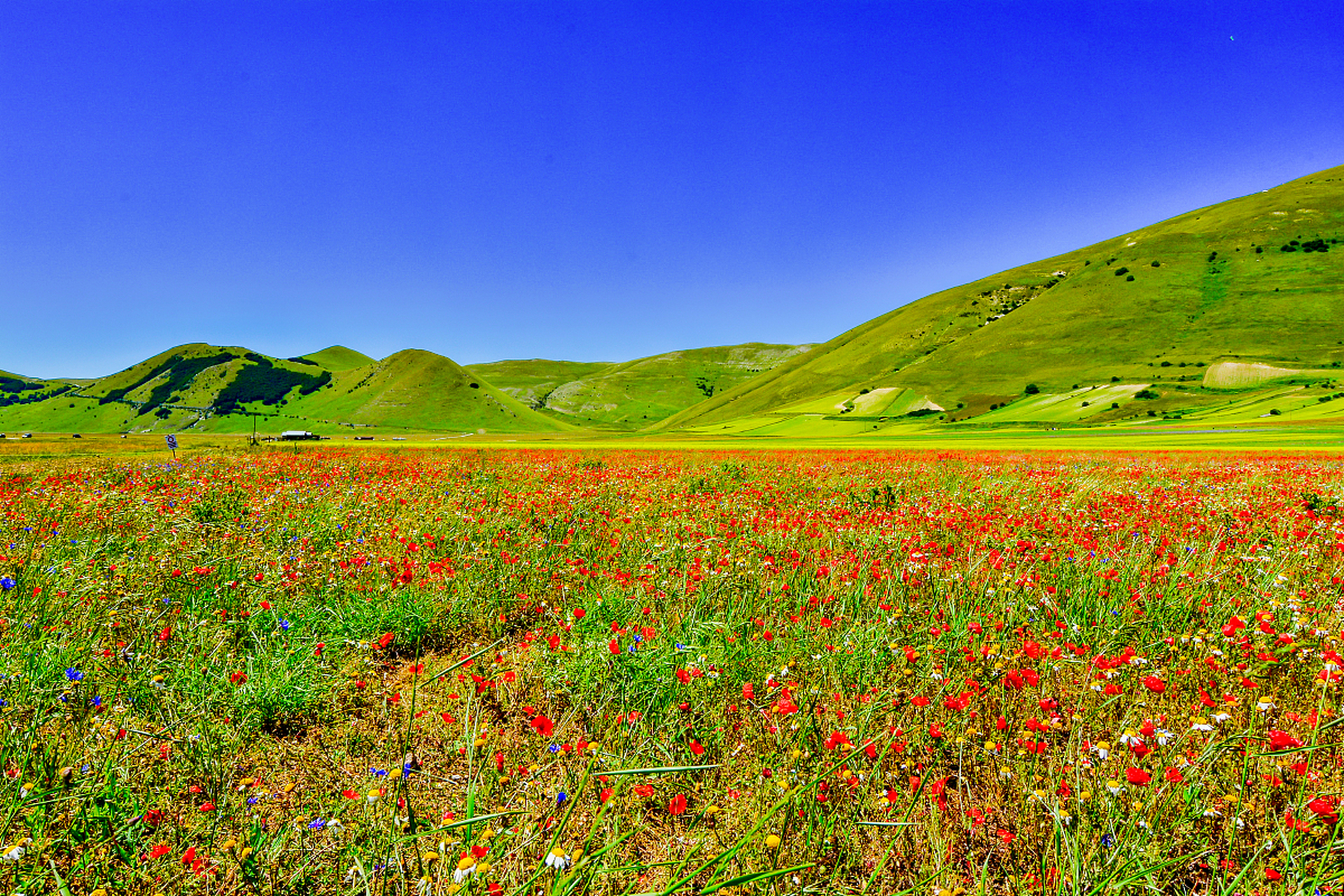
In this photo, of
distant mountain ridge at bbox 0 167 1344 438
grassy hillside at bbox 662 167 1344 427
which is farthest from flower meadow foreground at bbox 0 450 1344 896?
grassy hillside at bbox 662 167 1344 427

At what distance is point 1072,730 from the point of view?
320 cm

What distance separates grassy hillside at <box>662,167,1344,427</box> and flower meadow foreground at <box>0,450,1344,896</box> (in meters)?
113

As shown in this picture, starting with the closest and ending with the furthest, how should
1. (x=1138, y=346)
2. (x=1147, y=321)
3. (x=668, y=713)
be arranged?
(x=668, y=713), (x=1138, y=346), (x=1147, y=321)

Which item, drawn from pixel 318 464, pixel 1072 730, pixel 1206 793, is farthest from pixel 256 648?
pixel 318 464

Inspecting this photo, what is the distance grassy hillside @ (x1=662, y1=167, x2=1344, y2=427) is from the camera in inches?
4345

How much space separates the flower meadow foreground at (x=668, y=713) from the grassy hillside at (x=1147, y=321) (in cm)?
11349

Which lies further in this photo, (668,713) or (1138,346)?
(1138,346)

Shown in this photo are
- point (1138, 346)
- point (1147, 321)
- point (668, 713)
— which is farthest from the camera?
point (1147, 321)

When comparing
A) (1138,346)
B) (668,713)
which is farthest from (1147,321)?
(668,713)

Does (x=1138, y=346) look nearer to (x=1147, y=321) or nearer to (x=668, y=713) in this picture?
(x=1147, y=321)

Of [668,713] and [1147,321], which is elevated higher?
[1147,321]

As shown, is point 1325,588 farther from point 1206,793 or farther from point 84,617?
point 84,617

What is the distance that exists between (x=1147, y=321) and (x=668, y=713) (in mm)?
173997

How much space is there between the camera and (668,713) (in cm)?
343
